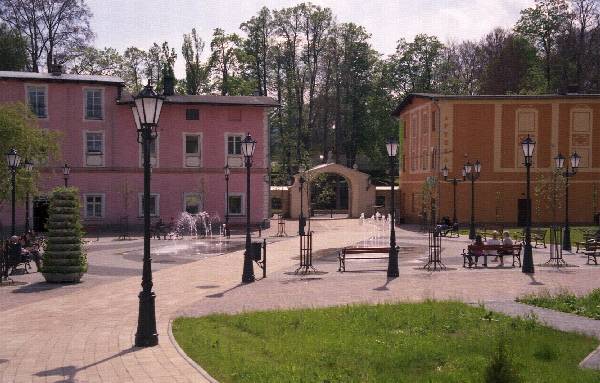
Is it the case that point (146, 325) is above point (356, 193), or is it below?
below

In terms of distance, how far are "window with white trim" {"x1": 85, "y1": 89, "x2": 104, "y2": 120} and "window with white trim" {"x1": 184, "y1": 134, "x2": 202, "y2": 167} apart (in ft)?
18.8

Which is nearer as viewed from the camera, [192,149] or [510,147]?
[192,149]

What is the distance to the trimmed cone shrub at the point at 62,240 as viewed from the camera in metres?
18.3

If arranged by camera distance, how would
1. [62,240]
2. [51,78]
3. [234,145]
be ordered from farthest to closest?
[234,145] → [51,78] → [62,240]

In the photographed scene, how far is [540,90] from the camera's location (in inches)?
2217

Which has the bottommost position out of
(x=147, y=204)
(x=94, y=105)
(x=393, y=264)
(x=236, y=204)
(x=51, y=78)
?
(x=393, y=264)

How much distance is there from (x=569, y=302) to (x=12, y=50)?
4967cm

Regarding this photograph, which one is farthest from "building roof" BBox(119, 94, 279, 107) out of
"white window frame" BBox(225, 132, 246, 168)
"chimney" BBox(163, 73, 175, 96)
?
"white window frame" BBox(225, 132, 246, 168)

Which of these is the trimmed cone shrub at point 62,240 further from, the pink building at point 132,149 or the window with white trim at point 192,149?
the window with white trim at point 192,149

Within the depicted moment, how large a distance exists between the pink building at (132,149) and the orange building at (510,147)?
1224cm

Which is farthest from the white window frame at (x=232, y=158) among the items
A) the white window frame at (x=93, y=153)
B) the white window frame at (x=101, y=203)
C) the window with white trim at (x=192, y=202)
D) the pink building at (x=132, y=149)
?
the white window frame at (x=101, y=203)

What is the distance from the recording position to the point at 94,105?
137 feet

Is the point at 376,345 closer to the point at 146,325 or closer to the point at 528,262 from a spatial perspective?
the point at 146,325

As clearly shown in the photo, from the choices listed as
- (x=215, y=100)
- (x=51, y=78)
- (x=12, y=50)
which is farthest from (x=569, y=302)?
(x=12, y=50)
